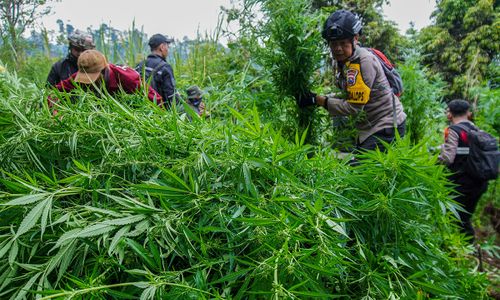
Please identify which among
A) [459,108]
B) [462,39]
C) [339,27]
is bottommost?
[459,108]

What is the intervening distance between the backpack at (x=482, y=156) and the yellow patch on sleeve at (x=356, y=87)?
2.09 metres

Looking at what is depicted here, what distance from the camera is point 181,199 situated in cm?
117

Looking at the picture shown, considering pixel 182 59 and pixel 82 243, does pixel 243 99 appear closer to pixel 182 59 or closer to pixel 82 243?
pixel 82 243

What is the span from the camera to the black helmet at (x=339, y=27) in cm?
244

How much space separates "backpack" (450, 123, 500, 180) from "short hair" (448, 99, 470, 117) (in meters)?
0.22

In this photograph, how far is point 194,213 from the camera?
117cm

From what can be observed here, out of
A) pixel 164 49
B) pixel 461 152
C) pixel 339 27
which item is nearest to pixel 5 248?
pixel 339 27

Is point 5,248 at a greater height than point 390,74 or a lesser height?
lesser

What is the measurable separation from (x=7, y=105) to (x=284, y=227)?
1138 mm

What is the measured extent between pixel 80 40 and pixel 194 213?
8.03 ft

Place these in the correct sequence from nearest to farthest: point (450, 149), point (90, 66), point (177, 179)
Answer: point (177, 179) → point (90, 66) → point (450, 149)

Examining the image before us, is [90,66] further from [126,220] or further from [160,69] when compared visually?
[126,220]

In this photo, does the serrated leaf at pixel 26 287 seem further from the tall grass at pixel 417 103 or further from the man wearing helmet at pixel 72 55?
the tall grass at pixel 417 103

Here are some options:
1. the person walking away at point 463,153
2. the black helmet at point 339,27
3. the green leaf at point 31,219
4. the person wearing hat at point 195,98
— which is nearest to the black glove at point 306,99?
the black helmet at point 339,27
